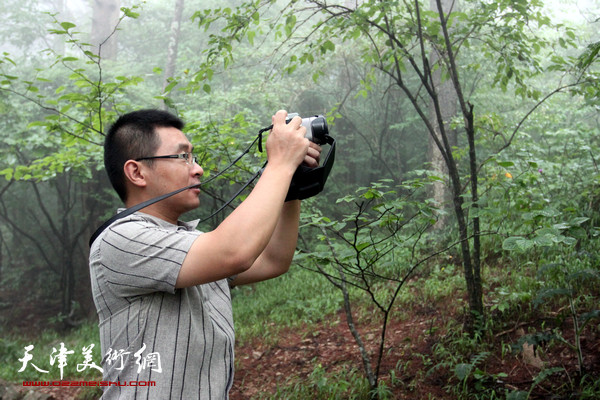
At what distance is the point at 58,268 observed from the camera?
37.7 ft

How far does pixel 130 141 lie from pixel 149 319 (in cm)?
58

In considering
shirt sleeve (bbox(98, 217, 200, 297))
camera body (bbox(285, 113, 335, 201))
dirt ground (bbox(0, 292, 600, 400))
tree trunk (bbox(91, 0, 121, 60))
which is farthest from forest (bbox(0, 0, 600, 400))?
tree trunk (bbox(91, 0, 121, 60))

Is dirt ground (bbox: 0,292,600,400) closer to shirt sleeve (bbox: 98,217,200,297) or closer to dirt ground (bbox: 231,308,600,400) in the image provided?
dirt ground (bbox: 231,308,600,400)

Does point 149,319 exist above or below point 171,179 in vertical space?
below

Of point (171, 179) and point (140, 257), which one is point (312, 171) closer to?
point (171, 179)

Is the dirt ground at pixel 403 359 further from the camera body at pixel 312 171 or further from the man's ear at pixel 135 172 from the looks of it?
the man's ear at pixel 135 172

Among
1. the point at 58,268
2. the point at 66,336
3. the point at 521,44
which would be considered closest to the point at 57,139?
the point at 66,336

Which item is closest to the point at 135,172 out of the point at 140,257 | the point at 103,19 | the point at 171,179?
the point at 171,179

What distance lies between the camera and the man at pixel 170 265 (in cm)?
113

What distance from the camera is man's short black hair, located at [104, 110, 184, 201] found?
147cm

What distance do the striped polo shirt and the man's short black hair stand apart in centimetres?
23

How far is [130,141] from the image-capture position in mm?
1484

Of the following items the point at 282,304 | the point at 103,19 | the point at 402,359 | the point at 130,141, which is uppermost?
the point at 103,19

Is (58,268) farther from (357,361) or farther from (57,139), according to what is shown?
(357,361)
